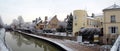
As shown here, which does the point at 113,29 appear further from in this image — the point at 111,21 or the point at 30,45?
the point at 30,45

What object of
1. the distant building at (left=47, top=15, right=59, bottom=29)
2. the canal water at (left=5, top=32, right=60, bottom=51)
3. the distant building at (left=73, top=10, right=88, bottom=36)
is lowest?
the canal water at (left=5, top=32, right=60, bottom=51)

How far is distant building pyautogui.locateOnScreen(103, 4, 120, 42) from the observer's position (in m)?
25.3

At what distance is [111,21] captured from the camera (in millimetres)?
25922

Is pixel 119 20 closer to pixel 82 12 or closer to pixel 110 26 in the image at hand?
pixel 110 26

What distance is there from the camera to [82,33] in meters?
29.8

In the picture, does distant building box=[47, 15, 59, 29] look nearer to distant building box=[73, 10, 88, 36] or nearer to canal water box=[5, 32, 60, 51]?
canal water box=[5, 32, 60, 51]

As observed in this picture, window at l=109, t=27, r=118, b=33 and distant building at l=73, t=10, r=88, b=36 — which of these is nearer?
window at l=109, t=27, r=118, b=33

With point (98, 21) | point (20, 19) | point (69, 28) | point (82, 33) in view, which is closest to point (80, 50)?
point (82, 33)

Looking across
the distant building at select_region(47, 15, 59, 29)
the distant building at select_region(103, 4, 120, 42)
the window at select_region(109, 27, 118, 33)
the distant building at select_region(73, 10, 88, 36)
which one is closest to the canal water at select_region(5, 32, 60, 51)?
the distant building at select_region(73, 10, 88, 36)

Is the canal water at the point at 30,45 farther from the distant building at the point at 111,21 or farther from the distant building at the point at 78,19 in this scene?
the distant building at the point at 111,21

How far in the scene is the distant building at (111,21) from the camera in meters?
25.3

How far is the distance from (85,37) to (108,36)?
4067 mm

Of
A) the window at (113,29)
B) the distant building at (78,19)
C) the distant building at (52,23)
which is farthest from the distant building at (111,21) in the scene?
the distant building at (52,23)

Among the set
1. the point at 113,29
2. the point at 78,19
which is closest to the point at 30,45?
the point at 78,19
